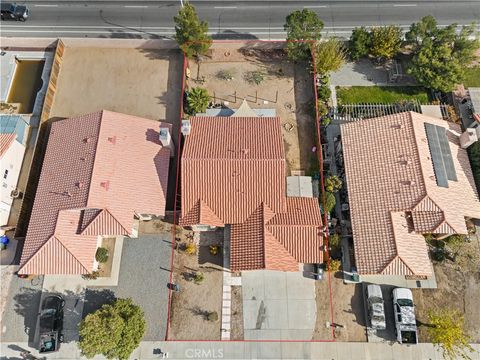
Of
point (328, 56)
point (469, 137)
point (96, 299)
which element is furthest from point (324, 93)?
point (96, 299)

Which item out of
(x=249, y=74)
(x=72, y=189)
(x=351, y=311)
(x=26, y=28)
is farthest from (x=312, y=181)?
(x=26, y=28)

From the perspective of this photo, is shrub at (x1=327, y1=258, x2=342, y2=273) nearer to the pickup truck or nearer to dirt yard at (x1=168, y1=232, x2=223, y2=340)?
the pickup truck

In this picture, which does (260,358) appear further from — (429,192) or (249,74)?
(249,74)

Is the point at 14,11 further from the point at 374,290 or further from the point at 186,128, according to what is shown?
the point at 374,290

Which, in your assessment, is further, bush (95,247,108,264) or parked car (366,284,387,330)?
bush (95,247,108,264)

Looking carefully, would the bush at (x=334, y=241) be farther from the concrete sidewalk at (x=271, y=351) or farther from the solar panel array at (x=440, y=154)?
the solar panel array at (x=440, y=154)

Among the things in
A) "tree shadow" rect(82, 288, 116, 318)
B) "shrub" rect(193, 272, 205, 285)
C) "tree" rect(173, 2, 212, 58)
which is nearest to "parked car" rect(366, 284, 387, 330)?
"shrub" rect(193, 272, 205, 285)
